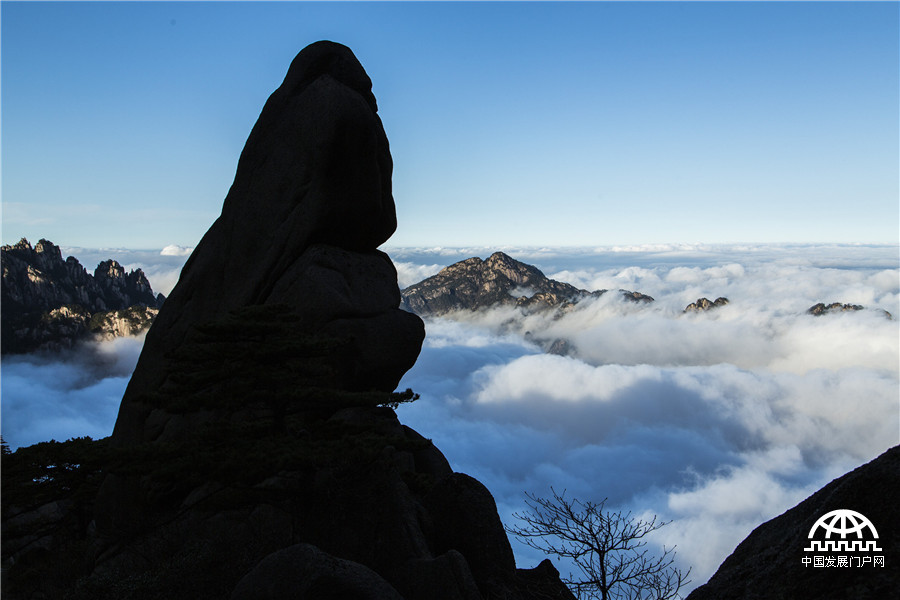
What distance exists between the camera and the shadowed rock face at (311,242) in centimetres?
2227

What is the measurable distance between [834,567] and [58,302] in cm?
20652

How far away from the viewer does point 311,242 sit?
23656 mm

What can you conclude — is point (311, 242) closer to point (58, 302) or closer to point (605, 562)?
point (605, 562)

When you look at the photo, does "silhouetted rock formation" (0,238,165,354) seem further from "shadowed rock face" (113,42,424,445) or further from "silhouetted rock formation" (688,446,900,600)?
"silhouetted rock formation" (688,446,900,600)

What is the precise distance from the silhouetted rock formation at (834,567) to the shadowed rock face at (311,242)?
17.7 meters

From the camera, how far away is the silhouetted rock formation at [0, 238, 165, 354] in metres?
159

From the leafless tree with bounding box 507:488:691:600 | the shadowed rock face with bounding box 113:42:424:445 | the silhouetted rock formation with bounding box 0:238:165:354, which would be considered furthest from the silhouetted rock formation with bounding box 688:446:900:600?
the silhouetted rock formation with bounding box 0:238:165:354

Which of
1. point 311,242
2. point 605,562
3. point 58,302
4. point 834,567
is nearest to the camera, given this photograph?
point 834,567

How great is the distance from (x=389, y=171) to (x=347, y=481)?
16156 mm

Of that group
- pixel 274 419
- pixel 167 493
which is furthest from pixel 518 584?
pixel 167 493

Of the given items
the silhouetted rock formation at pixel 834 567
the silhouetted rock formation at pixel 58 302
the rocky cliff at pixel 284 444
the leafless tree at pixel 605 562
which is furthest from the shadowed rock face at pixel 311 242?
the silhouetted rock formation at pixel 58 302

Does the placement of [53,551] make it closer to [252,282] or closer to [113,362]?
[252,282]

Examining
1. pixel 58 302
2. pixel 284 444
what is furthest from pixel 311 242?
pixel 58 302

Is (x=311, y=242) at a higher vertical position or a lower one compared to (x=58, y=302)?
higher
